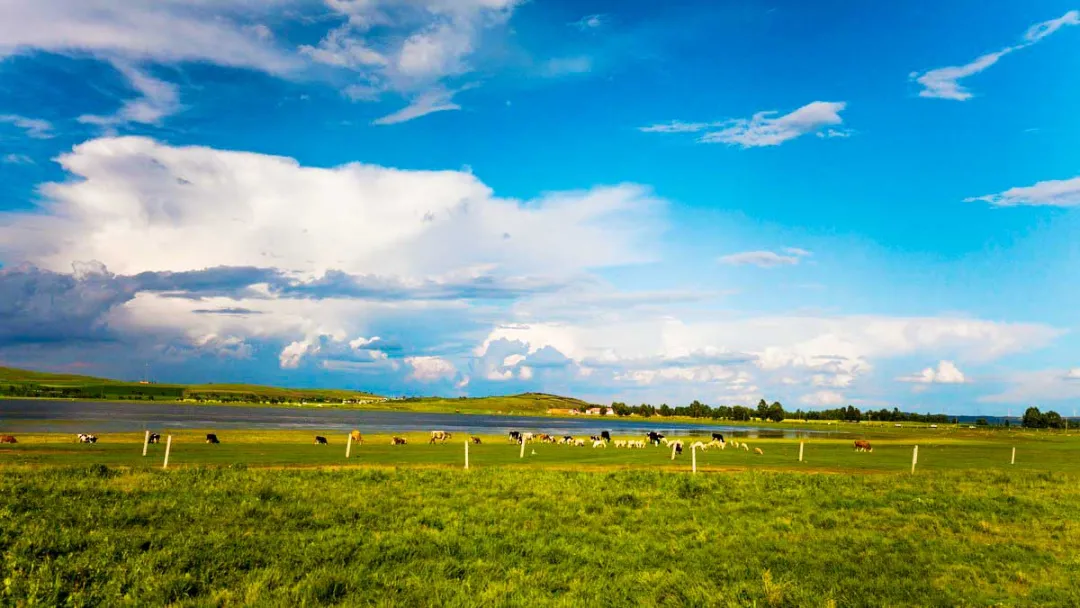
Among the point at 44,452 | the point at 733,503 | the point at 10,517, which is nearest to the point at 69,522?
the point at 10,517

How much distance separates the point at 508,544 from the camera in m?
15.7

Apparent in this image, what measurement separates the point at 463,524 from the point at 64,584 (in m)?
9.05

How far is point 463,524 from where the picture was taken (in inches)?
699

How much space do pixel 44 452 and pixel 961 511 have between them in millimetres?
52126

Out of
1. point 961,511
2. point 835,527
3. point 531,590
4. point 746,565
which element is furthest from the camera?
point 961,511

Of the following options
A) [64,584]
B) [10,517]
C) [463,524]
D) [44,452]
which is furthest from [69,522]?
[44,452]

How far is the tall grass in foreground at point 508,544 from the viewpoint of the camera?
38.9ft

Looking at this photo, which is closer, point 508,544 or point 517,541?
point 508,544

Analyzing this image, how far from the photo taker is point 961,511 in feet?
74.6

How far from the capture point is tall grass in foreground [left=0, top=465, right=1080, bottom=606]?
11.9m

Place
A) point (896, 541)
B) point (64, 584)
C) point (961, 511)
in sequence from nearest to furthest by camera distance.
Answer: point (64, 584), point (896, 541), point (961, 511)

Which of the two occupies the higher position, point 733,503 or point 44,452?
point 733,503

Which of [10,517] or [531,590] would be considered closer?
[531,590]

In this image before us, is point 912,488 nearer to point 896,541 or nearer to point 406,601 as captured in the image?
point 896,541
